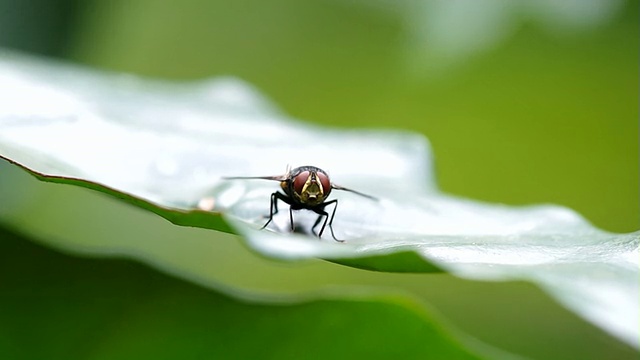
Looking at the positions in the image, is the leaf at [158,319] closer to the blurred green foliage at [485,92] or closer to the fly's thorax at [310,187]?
the fly's thorax at [310,187]

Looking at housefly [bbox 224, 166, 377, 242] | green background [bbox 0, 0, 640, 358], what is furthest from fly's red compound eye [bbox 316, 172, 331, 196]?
green background [bbox 0, 0, 640, 358]

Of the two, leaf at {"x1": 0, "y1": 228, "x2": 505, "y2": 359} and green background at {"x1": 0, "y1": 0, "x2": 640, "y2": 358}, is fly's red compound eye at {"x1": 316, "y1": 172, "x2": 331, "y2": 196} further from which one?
green background at {"x1": 0, "y1": 0, "x2": 640, "y2": 358}

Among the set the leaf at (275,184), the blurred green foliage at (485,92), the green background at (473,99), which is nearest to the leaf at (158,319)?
the leaf at (275,184)

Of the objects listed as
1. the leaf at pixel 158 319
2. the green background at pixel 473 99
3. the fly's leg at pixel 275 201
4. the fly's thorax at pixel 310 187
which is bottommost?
the leaf at pixel 158 319

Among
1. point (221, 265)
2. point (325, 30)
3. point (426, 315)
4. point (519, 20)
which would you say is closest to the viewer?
point (426, 315)

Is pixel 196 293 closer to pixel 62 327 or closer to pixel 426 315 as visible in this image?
pixel 62 327

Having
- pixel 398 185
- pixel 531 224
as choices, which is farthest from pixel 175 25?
pixel 531 224

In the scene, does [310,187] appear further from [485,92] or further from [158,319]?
[485,92]

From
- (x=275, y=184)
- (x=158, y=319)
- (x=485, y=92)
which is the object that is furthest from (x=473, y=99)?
(x=158, y=319)

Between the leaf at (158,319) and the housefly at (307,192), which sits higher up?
the housefly at (307,192)

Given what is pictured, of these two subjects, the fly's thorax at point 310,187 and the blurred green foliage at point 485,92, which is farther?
the blurred green foliage at point 485,92
